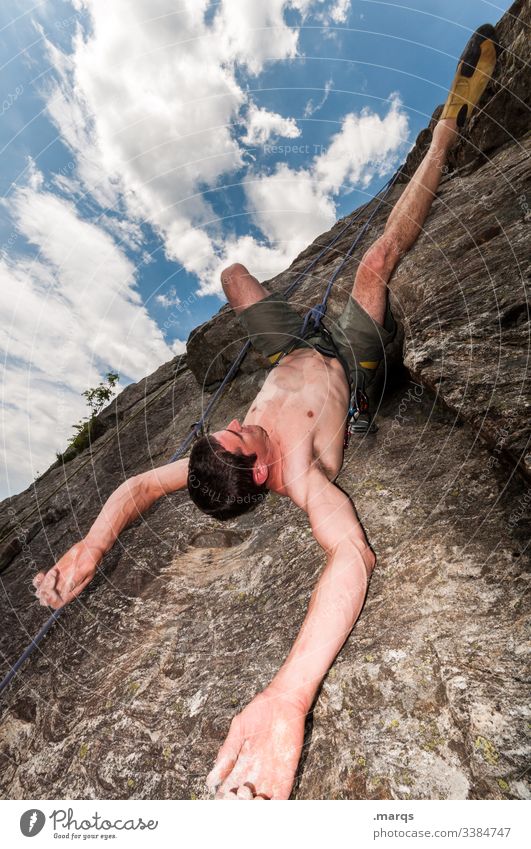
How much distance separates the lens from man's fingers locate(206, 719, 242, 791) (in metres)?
2.29

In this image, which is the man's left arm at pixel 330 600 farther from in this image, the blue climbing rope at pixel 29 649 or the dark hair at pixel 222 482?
the blue climbing rope at pixel 29 649

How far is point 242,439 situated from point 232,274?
11.8 feet

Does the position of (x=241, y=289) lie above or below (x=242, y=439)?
above

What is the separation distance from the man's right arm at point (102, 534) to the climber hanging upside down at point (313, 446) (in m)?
0.01

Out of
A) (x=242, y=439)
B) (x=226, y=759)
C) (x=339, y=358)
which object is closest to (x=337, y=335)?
(x=339, y=358)

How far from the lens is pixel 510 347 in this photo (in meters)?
3.23

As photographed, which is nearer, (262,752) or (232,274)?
(262,752)

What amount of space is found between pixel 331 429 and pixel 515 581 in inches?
101

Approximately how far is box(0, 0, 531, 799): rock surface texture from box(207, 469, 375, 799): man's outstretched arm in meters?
0.18

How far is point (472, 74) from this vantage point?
5.27 metres

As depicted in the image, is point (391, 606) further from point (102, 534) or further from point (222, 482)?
point (102, 534)
